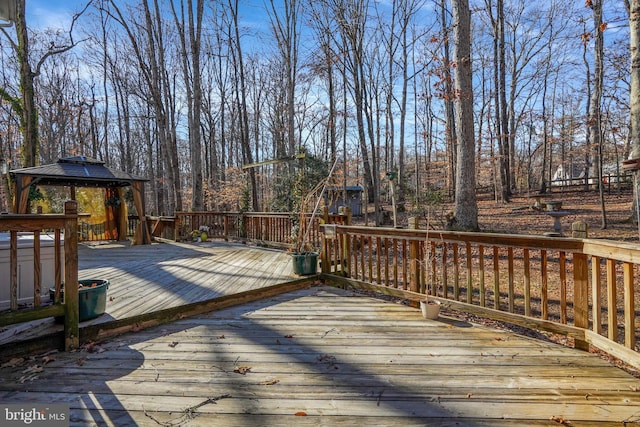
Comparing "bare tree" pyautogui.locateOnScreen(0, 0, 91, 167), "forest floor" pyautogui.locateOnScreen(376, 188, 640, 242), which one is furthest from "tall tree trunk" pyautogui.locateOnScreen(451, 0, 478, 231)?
"bare tree" pyautogui.locateOnScreen(0, 0, 91, 167)

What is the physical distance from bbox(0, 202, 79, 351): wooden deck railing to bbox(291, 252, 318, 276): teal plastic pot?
2.78 metres

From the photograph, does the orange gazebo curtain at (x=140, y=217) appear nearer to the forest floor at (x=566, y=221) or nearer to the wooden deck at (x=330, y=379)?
the wooden deck at (x=330, y=379)

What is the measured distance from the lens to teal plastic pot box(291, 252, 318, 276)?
495cm

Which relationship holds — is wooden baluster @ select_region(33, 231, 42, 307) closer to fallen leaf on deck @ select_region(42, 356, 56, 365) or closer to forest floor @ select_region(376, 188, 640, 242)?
fallen leaf on deck @ select_region(42, 356, 56, 365)

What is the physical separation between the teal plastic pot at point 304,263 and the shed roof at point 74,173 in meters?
6.05

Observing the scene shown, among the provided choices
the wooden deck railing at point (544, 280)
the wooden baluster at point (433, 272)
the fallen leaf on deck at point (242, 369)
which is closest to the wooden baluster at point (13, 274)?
the fallen leaf on deck at point (242, 369)

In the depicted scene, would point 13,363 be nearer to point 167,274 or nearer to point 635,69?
point 167,274

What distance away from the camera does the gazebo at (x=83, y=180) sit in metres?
7.35

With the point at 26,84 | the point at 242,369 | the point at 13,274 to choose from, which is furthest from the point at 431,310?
the point at 26,84

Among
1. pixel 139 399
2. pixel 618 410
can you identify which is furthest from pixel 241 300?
pixel 618 410

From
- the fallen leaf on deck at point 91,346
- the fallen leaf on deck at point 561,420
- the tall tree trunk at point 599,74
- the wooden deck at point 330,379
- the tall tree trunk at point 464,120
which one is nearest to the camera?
the fallen leaf on deck at point 561,420

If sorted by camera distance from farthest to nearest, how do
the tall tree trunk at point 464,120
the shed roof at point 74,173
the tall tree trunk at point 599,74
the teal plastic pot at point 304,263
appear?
1. the tall tree trunk at point 599,74
2. the shed roof at point 74,173
3. the tall tree trunk at point 464,120
4. the teal plastic pot at point 304,263

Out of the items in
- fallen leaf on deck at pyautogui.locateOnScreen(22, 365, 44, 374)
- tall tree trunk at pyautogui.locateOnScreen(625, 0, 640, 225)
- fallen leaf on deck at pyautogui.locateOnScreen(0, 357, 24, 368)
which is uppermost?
tall tree trunk at pyautogui.locateOnScreen(625, 0, 640, 225)

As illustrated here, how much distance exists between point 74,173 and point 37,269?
6485 mm
